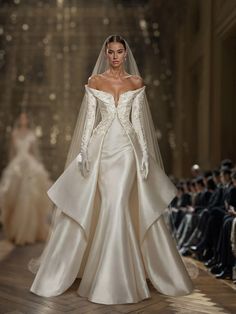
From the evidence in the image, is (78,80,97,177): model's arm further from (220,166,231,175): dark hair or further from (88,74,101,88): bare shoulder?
(220,166,231,175): dark hair

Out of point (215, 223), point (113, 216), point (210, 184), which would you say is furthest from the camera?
point (210, 184)

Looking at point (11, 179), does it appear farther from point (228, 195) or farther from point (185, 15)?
point (185, 15)

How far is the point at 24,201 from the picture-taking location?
665 centimetres

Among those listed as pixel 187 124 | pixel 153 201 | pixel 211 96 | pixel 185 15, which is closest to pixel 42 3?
pixel 185 15

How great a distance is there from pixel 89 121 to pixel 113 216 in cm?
81

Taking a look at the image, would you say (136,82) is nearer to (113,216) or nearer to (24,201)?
(113,216)

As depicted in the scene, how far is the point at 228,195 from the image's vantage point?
4.39 meters

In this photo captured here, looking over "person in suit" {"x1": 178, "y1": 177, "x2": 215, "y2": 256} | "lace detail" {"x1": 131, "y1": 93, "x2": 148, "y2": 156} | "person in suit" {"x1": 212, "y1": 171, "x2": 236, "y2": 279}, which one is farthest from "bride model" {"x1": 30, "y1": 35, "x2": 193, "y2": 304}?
"person in suit" {"x1": 178, "y1": 177, "x2": 215, "y2": 256}

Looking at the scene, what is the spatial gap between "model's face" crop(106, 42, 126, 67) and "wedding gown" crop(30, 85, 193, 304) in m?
0.27

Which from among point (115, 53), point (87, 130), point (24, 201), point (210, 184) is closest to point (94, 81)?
point (115, 53)

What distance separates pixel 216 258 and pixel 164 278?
1384mm

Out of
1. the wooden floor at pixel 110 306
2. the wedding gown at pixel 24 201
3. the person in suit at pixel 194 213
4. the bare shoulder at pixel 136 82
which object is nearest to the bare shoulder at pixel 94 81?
the bare shoulder at pixel 136 82

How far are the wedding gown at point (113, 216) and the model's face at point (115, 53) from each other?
0.27 m

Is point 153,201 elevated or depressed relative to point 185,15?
depressed
